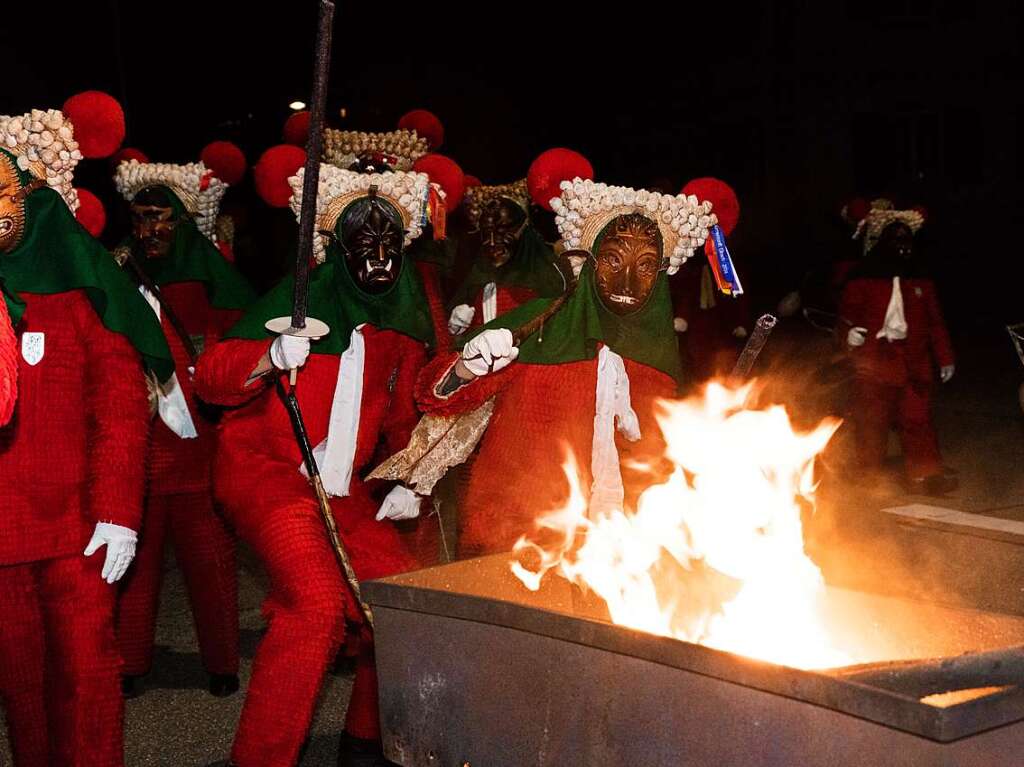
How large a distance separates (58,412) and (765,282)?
18282 mm

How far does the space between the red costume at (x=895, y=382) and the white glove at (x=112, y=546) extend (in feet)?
19.3

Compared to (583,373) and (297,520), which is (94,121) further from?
(583,373)

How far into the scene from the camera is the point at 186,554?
5.26 meters

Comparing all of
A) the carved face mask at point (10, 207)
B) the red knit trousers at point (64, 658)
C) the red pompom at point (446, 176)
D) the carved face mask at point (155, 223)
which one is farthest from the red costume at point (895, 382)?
the carved face mask at point (10, 207)

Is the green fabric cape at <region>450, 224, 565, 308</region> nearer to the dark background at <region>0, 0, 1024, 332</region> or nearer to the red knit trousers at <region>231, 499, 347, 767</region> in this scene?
the red knit trousers at <region>231, 499, 347, 767</region>

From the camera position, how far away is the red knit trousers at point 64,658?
362 cm

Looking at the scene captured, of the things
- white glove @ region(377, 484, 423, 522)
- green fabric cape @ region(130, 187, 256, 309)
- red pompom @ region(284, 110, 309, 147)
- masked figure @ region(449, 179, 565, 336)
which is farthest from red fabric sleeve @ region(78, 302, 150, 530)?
masked figure @ region(449, 179, 565, 336)

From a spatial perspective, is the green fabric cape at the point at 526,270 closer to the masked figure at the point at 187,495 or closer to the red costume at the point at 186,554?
the masked figure at the point at 187,495

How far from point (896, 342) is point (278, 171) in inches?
199

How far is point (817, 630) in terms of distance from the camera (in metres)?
3.52

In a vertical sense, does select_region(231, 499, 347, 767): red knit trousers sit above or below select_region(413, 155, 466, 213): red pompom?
below

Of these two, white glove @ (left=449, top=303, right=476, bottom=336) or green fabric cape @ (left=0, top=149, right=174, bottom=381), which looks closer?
green fabric cape @ (left=0, top=149, right=174, bottom=381)

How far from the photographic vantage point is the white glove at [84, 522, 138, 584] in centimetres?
369

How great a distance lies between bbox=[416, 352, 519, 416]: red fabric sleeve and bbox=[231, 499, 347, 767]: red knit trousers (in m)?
0.71
